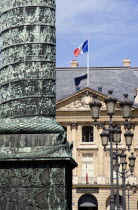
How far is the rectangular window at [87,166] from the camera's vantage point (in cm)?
4981

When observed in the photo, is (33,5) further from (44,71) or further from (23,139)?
(23,139)

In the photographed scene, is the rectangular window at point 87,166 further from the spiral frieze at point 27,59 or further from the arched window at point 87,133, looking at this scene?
the spiral frieze at point 27,59

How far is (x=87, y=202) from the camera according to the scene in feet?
164

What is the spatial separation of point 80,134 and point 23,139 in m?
42.5

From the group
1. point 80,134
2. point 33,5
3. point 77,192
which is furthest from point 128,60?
point 33,5

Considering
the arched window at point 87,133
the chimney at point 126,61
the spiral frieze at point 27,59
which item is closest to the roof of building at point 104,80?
the chimney at point 126,61

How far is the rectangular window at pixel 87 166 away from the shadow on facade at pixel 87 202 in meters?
1.52

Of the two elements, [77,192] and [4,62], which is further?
[77,192]

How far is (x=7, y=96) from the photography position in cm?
884

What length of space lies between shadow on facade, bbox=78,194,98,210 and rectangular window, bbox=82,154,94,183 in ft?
5.00

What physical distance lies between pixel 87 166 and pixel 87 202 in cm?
324

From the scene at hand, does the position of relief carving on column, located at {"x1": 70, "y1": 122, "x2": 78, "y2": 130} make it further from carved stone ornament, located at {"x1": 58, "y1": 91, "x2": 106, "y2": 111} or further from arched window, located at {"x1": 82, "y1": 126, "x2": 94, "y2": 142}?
carved stone ornament, located at {"x1": 58, "y1": 91, "x2": 106, "y2": 111}

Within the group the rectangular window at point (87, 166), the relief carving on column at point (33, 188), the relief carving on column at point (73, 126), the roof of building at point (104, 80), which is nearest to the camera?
the relief carving on column at point (33, 188)

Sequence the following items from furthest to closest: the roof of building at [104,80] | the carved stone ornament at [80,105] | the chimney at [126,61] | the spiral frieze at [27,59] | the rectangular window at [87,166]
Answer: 1. the chimney at [126,61]
2. the roof of building at [104,80]
3. the carved stone ornament at [80,105]
4. the rectangular window at [87,166]
5. the spiral frieze at [27,59]
